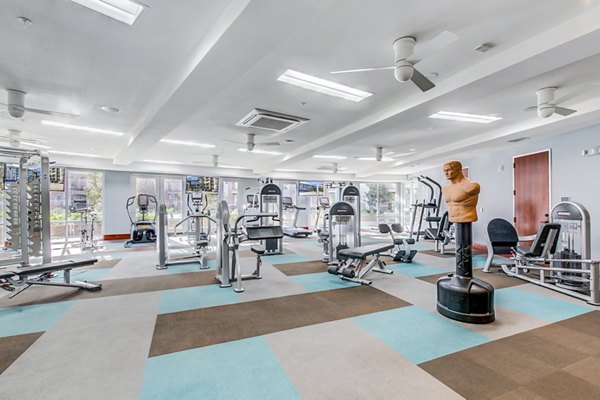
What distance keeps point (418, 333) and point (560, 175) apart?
6074 millimetres

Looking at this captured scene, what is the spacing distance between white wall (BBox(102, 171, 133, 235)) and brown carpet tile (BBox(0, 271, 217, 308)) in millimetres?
6541

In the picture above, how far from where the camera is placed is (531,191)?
22.8 feet

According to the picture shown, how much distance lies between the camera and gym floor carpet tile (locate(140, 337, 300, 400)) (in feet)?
6.31

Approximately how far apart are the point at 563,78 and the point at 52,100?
25.2ft

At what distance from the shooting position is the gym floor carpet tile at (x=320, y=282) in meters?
4.39

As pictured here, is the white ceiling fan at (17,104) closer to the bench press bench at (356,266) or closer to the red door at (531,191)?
the bench press bench at (356,266)

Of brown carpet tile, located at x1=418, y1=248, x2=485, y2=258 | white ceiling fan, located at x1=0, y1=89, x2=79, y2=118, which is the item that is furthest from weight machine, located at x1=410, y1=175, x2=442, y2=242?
white ceiling fan, located at x1=0, y1=89, x2=79, y2=118

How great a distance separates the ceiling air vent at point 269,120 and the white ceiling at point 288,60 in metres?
0.18

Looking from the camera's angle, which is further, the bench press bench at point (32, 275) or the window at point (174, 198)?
the window at point (174, 198)

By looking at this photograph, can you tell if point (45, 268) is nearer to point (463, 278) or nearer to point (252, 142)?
point (252, 142)

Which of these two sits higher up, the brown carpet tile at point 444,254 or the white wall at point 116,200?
the white wall at point 116,200

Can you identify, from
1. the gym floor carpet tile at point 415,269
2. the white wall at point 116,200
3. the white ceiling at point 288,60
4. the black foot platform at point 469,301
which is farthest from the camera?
the white wall at point 116,200

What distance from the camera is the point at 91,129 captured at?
6188 mm

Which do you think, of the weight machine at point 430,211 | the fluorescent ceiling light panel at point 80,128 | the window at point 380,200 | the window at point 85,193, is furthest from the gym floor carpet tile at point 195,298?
the window at point 380,200
